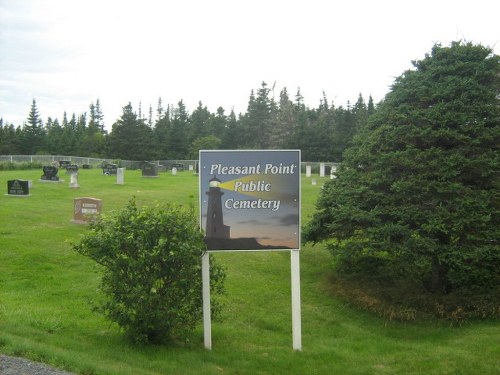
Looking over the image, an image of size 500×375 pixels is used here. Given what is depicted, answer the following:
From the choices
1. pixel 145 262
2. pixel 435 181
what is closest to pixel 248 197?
pixel 145 262

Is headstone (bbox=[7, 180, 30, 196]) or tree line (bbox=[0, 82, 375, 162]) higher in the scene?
tree line (bbox=[0, 82, 375, 162])

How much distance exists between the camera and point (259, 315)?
1020cm

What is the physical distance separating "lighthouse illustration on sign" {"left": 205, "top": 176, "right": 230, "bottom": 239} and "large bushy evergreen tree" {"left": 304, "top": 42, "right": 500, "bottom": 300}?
4111mm

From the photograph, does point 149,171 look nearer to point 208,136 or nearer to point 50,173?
point 50,173

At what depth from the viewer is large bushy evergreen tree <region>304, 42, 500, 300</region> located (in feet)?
34.0

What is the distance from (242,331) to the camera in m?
9.22

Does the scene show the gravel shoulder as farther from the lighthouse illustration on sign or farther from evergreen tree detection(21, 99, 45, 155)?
evergreen tree detection(21, 99, 45, 155)

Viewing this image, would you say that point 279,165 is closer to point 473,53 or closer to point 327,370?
point 327,370

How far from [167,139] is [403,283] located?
59115 millimetres

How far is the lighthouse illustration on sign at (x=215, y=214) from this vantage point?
7820 mm

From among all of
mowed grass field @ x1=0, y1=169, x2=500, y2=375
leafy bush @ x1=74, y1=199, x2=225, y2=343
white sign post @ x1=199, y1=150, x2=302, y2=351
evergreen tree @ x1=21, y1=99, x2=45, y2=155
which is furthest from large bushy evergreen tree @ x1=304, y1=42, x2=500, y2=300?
evergreen tree @ x1=21, y1=99, x2=45, y2=155

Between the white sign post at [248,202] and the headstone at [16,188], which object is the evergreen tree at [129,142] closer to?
the headstone at [16,188]

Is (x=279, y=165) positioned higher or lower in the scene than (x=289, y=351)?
higher

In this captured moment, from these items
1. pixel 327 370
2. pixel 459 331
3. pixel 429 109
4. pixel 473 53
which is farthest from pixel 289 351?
pixel 473 53
